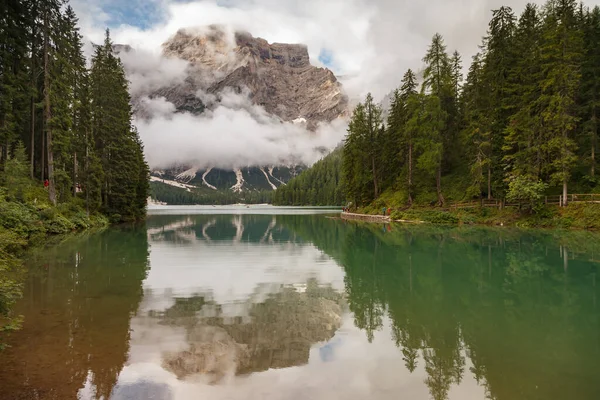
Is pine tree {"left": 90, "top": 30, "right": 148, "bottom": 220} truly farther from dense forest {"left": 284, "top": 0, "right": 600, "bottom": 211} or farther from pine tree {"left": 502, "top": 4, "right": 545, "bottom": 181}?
pine tree {"left": 502, "top": 4, "right": 545, "bottom": 181}

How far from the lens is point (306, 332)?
31.5 ft

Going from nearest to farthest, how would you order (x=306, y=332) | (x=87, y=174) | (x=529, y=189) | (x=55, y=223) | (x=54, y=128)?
(x=306, y=332)
(x=55, y=223)
(x=54, y=128)
(x=529, y=189)
(x=87, y=174)

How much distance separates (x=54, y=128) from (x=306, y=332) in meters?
35.5

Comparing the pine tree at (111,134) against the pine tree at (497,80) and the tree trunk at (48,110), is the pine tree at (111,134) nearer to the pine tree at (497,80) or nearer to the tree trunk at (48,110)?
the tree trunk at (48,110)

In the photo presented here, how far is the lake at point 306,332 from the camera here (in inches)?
264

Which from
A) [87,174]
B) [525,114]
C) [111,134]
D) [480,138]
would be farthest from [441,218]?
[111,134]

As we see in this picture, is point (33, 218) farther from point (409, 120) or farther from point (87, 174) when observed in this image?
point (409, 120)

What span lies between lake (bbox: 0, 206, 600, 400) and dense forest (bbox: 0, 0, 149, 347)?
14212 mm

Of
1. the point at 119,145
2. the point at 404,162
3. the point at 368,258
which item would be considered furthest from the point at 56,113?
the point at 404,162

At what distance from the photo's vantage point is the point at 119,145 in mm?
50812

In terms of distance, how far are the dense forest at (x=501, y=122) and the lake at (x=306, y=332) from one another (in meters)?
25.3

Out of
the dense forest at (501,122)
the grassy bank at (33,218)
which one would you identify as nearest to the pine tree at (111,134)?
the grassy bank at (33,218)

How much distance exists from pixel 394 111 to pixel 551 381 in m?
66.1

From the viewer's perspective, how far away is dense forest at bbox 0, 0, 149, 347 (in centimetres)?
3136
